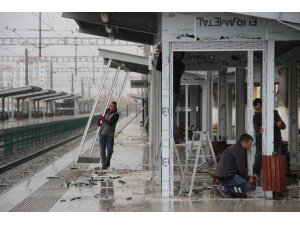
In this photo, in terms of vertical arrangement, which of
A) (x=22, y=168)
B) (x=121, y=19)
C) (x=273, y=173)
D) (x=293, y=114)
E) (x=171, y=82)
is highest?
(x=121, y=19)

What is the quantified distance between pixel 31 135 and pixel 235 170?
1518 cm

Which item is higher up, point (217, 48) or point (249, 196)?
point (217, 48)

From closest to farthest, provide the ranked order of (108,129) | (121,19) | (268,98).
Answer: (268,98) → (121,19) → (108,129)

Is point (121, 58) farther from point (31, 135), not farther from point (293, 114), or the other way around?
point (31, 135)

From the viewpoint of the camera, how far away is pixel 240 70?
13.7m

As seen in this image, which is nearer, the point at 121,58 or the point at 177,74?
the point at 177,74

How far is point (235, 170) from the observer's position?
9031mm

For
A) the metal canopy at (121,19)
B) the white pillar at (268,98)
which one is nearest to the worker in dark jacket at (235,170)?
the white pillar at (268,98)

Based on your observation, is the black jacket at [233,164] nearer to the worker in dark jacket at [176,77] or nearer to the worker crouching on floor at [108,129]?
the worker in dark jacket at [176,77]

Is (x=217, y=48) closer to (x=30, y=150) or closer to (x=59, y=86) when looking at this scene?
(x=30, y=150)

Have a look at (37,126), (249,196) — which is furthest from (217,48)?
(37,126)

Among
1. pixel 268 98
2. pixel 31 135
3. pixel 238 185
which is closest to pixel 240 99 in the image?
pixel 268 98

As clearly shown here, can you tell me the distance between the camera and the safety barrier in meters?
A: 19.0
